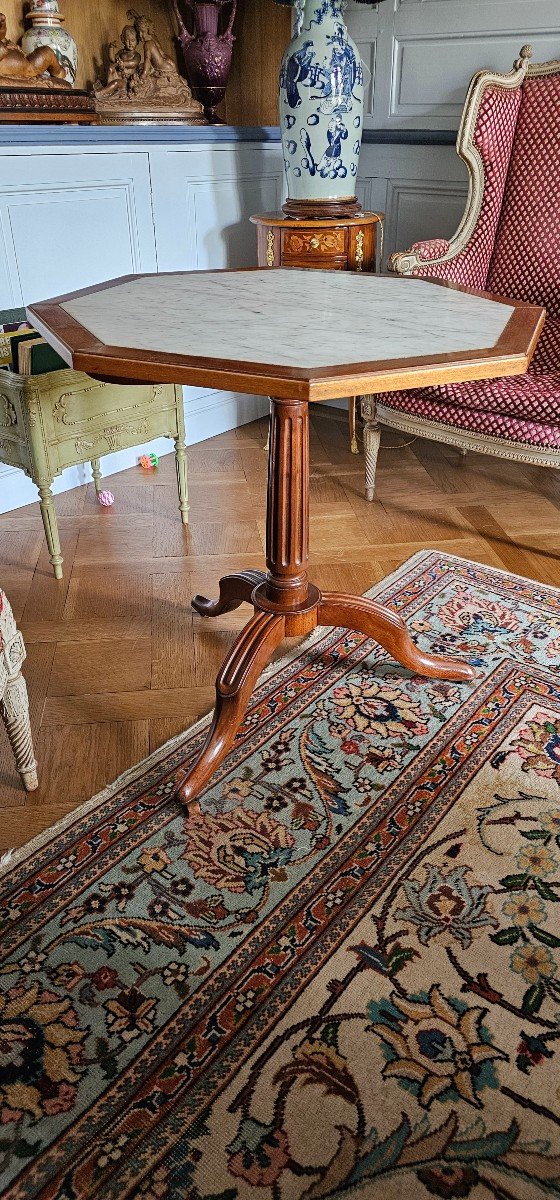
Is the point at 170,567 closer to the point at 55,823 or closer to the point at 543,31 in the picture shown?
the point at 55,823

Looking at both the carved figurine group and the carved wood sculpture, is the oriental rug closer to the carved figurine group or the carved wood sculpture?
the carved wood sculpture

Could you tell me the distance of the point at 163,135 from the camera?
8.75ft

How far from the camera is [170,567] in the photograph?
227 cm

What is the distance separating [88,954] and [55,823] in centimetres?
28

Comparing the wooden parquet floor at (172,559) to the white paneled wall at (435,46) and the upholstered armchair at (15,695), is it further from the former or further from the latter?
the white paneled wall at (435,46)

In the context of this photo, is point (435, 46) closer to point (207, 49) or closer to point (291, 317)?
point (207, 49)

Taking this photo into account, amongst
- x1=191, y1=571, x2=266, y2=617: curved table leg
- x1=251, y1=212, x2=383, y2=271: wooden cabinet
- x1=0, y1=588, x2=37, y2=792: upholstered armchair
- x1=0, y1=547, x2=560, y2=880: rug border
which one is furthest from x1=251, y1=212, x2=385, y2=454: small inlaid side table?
x1=0, y1=588, x2=37, y2=792: upholstered armchair

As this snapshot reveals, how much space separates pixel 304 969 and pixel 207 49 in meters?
2.89

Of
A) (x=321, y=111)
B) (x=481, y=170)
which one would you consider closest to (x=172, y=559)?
(x=321, y=111)

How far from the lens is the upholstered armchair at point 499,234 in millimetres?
2264

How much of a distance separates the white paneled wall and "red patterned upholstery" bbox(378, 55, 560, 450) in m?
0.20

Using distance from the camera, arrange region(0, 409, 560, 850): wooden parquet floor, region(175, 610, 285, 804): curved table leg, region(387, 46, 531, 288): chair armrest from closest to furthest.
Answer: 1. region(175, 610, 285, 804): curved table leg
2. region(0, 409, 560, 850): wooden parquet floor
3. region(387, 46, 531, 288): chair armrest

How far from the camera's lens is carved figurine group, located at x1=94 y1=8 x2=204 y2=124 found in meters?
2.68

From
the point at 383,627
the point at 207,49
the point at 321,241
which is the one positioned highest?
the point at 207,49
